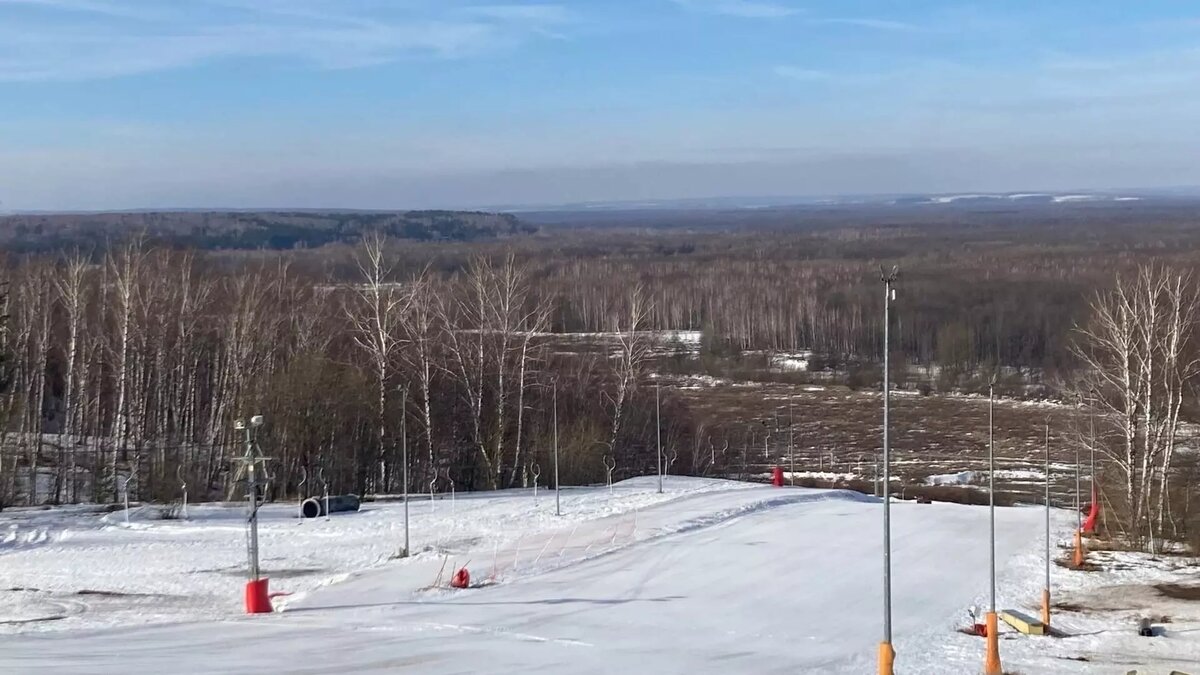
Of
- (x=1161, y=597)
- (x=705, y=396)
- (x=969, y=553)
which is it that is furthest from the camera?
(x=705, y=396)

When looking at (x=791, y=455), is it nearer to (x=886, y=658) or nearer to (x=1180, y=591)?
(x=1180, y=591)

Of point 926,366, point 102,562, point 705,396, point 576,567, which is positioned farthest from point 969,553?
point 926,366

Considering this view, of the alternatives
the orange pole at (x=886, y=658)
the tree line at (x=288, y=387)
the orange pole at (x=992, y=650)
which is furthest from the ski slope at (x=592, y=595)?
the tree line at (x=288, y=387)

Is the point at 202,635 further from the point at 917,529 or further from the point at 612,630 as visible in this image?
the point at 917,529

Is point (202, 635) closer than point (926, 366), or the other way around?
point (202, 635)

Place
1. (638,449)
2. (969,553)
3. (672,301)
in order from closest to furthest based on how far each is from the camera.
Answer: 1. (969,553)
2. (638,449)
3. (672,301)

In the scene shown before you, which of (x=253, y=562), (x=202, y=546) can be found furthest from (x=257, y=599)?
(x=202, y=546)

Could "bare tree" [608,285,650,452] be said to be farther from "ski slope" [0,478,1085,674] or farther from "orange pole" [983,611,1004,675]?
"orange pole" [983,611,1004,675]

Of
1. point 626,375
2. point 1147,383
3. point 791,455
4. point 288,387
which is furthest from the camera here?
point 626,375
